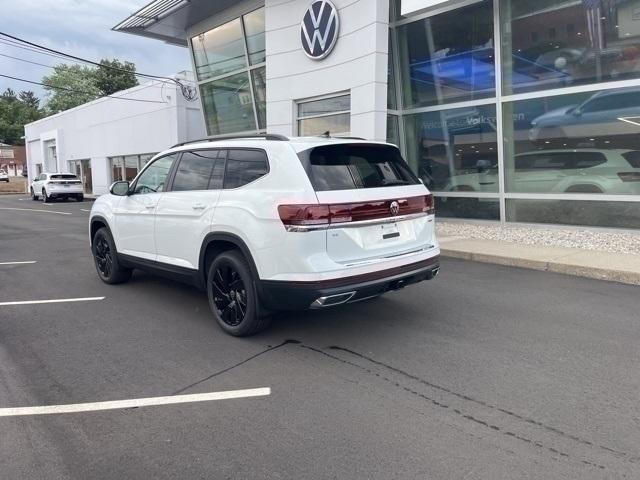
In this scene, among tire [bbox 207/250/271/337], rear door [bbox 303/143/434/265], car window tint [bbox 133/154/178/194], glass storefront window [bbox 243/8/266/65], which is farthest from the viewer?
glass storefront window [bbox 243/8/266/65]

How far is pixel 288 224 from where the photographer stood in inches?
163

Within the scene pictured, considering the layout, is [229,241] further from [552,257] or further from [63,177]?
[63,177]

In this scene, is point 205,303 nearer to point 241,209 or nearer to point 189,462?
point 241,209

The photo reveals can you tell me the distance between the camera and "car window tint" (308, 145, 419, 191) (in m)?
4.38

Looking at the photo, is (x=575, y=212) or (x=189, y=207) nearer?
(x=189, y=207)

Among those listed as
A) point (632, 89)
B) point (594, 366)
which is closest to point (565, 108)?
point (632, 89)

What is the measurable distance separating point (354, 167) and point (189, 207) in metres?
1.80

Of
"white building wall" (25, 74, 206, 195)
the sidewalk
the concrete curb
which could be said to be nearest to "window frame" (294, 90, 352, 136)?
the sidewalk

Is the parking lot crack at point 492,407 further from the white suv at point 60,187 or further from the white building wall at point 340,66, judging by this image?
the white suv at point 60,187

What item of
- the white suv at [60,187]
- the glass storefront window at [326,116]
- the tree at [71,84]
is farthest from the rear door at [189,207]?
the tree at [71,84]

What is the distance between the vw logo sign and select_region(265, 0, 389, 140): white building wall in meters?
0.15

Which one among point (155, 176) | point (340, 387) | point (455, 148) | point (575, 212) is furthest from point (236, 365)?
point (455, 148)

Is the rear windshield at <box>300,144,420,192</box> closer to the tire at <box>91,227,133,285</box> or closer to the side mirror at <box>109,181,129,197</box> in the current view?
the side mirror at <box>109,181,129,197</box>

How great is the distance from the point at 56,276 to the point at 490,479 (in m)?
7.16
